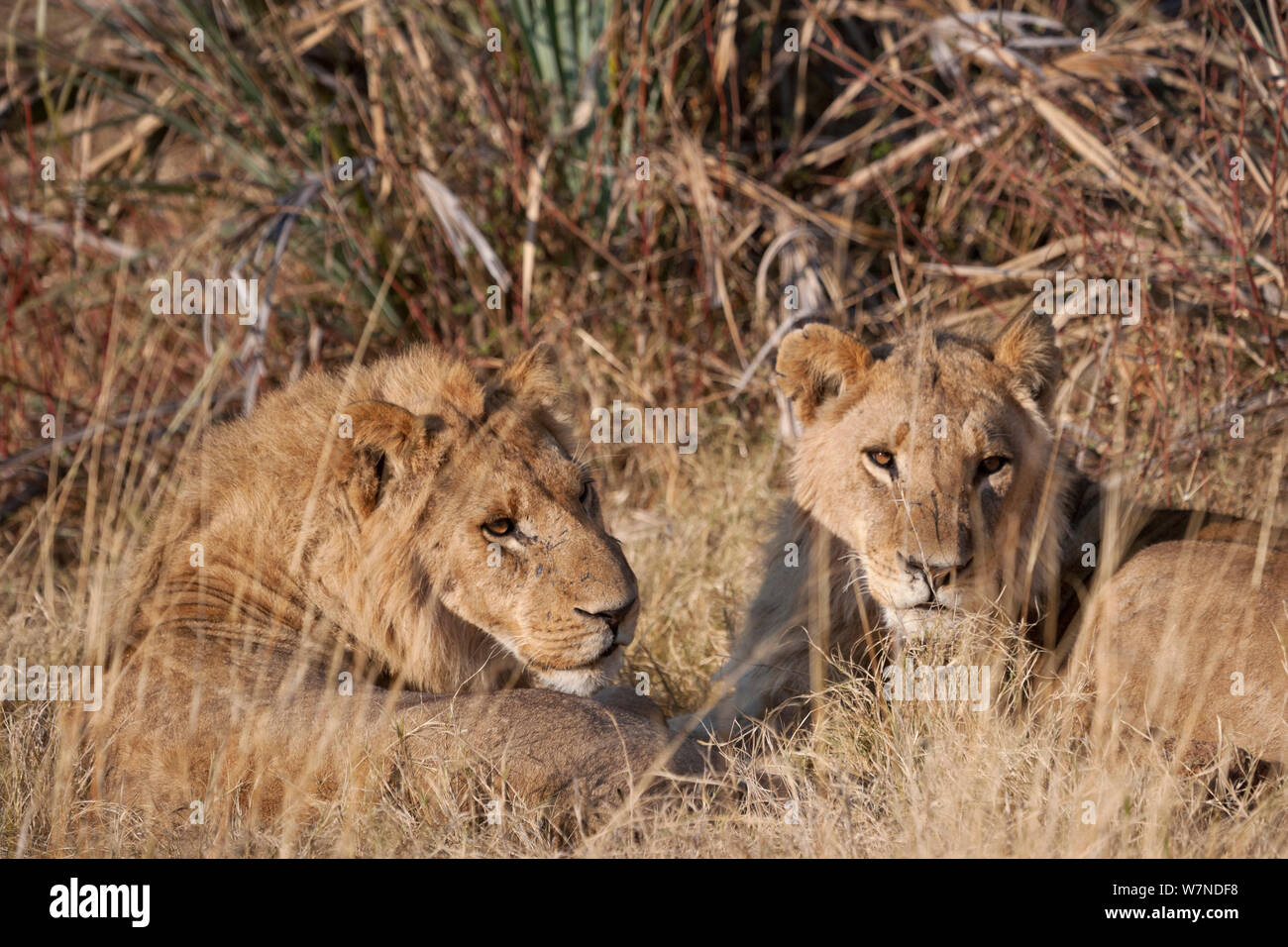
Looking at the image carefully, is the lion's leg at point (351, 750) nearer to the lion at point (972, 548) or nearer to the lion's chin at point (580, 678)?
the lion's chin at point (580, 678)

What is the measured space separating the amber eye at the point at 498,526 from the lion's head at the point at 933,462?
3.76 feet

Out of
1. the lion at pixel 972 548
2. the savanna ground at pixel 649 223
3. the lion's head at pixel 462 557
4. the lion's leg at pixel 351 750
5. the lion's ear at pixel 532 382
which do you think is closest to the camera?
the lion's leg at pixel 351 750

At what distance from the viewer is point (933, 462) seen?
4270 mm

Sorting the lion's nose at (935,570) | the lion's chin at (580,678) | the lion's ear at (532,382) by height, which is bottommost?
the lion's chin at (580,678)

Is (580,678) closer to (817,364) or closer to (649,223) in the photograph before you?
(817,364)

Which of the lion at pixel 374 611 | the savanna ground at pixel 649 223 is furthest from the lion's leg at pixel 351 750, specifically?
the savanna ground at pixel 649 223

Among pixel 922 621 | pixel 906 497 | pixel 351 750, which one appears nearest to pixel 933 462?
pixel 906 497

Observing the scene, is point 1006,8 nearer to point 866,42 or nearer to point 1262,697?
point 866,42

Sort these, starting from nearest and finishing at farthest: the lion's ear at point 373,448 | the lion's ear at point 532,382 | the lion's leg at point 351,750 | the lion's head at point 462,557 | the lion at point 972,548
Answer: the lion's leg at point 351,750 → the lion's ear at point 373,448 → the lion's head at point 462,557 → the lion at point 972,548 → the lion's ear at point 532,382

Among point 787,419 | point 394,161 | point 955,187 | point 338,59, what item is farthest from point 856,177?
point 338,59

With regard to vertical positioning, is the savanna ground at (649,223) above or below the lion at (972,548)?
above

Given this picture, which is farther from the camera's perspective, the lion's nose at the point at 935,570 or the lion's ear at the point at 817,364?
the lion's ear at the point at 817,364

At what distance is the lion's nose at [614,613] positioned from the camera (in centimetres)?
401

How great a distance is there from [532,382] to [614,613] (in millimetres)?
881
